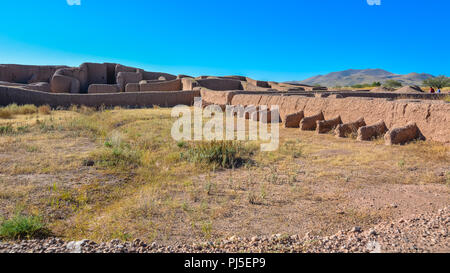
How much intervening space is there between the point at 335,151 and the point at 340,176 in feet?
5.57

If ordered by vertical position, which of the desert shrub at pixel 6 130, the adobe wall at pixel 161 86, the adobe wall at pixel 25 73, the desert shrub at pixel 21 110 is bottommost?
the desert shrub at pixel 6 130

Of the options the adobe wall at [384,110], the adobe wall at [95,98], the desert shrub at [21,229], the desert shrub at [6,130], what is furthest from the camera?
the adobe wall at [95,98]

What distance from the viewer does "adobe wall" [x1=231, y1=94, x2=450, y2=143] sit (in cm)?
661

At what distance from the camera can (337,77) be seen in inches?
4811

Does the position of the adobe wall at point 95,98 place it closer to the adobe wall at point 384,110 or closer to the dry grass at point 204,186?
the adobe wall at point 384,110

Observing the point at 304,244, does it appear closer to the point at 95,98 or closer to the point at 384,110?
the point at 384,110

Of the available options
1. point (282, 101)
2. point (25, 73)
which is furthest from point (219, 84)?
point (25, 73)

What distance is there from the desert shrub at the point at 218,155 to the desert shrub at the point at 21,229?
2.92 meters

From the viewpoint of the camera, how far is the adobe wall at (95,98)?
1297 centimetres

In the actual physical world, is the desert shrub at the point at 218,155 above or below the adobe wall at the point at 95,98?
below

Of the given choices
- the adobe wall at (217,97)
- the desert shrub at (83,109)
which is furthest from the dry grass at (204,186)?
the adobe wall at (217,97)

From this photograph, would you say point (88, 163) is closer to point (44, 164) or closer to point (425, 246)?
point (44, 164)
